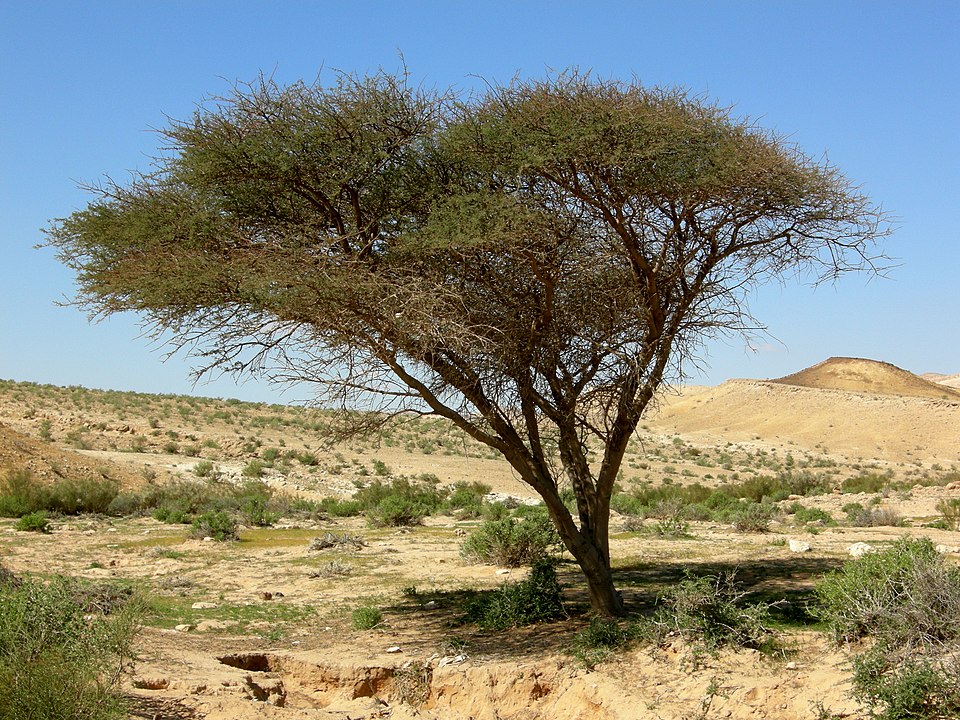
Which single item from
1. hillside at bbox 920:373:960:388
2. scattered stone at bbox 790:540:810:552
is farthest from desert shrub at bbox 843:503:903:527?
hillside at bbox 920:373:960:388

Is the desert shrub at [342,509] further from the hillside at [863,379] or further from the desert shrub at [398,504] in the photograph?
the hillside at [863,379]

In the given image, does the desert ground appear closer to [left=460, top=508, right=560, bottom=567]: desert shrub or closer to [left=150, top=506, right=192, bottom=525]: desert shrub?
[left=460, top=508, right=560, bottom=567]: desert shrub

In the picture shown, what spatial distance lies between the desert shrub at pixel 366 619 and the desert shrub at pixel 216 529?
26.7ft

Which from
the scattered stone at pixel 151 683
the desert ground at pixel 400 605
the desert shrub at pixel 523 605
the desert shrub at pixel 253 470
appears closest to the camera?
the scattered stone at pixel 151 683

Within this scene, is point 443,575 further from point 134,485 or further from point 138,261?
point 134,485

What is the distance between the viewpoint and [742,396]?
285ft

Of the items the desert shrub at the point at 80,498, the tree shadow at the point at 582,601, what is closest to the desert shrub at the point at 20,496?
the desert shrub at the point at 80,498

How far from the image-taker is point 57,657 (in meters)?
6.08

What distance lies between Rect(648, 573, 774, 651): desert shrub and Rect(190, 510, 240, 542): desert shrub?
38.5 ft

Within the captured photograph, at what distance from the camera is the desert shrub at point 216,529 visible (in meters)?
18.4

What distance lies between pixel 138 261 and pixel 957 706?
8.61m

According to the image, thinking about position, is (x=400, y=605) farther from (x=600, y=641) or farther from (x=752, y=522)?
(x=752, y=522)

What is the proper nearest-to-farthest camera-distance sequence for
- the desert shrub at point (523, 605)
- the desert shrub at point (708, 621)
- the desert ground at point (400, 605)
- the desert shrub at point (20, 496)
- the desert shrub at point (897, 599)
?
the desert shrub at point (897, 599)
the desert ground at point (400, 605)
the desert shrub at point (708, 621)
the desert shrub at point (523, 605)
the desert shrub at point (20, 496)

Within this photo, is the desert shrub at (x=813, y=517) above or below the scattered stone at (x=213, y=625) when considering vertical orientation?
above
